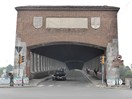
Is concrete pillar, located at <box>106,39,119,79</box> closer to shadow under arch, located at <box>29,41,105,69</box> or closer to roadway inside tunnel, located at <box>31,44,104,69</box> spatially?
A: shadow under arch, located at <box>29,41,105,69</box>

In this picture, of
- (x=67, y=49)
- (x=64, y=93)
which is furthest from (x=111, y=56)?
(x=64, y=93)

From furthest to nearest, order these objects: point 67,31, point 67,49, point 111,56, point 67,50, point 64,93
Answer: point 67,50 → point 67,49 → point 67,31 → point 111,56 → point 64,93

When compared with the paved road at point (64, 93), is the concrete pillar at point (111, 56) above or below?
above

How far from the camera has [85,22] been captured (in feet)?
122

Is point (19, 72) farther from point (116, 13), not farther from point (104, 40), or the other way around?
point (116, 13)

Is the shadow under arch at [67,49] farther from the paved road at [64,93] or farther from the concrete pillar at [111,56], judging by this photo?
the paved road at [64,93]

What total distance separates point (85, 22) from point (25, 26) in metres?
8.31

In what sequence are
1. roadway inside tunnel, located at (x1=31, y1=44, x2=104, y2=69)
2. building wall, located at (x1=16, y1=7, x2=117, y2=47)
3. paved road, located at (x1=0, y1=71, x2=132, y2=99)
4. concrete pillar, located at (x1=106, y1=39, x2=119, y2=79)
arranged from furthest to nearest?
roadway inside tunnel, located at (x1=31, y1=44, x2=104, y2=69) < building wall, located at (x1=16, y1=7, x2=117, y2=47) < concrete pillar, located at (x1=106, y1=39, x2=119, y2=79) < paved road, located at (x1=0, y1=71, x2=132, y2=99)

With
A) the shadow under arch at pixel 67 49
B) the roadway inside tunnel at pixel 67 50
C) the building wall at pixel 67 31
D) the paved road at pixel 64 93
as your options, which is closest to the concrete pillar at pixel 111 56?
the building wall at pixel 67 31

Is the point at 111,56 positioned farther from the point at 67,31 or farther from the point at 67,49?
the point at 67,49

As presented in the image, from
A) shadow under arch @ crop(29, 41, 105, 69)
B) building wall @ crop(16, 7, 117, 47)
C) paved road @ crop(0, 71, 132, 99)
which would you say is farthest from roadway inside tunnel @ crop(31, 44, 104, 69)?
paved road @ crop(0, 71, 132, 99)

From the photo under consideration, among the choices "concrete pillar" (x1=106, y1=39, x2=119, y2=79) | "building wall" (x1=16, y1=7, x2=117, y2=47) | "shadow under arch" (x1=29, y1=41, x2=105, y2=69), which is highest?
"building wall" (x1=16, y1=7, x2=117, y2=47)

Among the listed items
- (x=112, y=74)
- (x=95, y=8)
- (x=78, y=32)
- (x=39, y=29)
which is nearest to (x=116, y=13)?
(x=95, y=8)

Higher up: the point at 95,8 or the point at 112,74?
the point at 95,8
